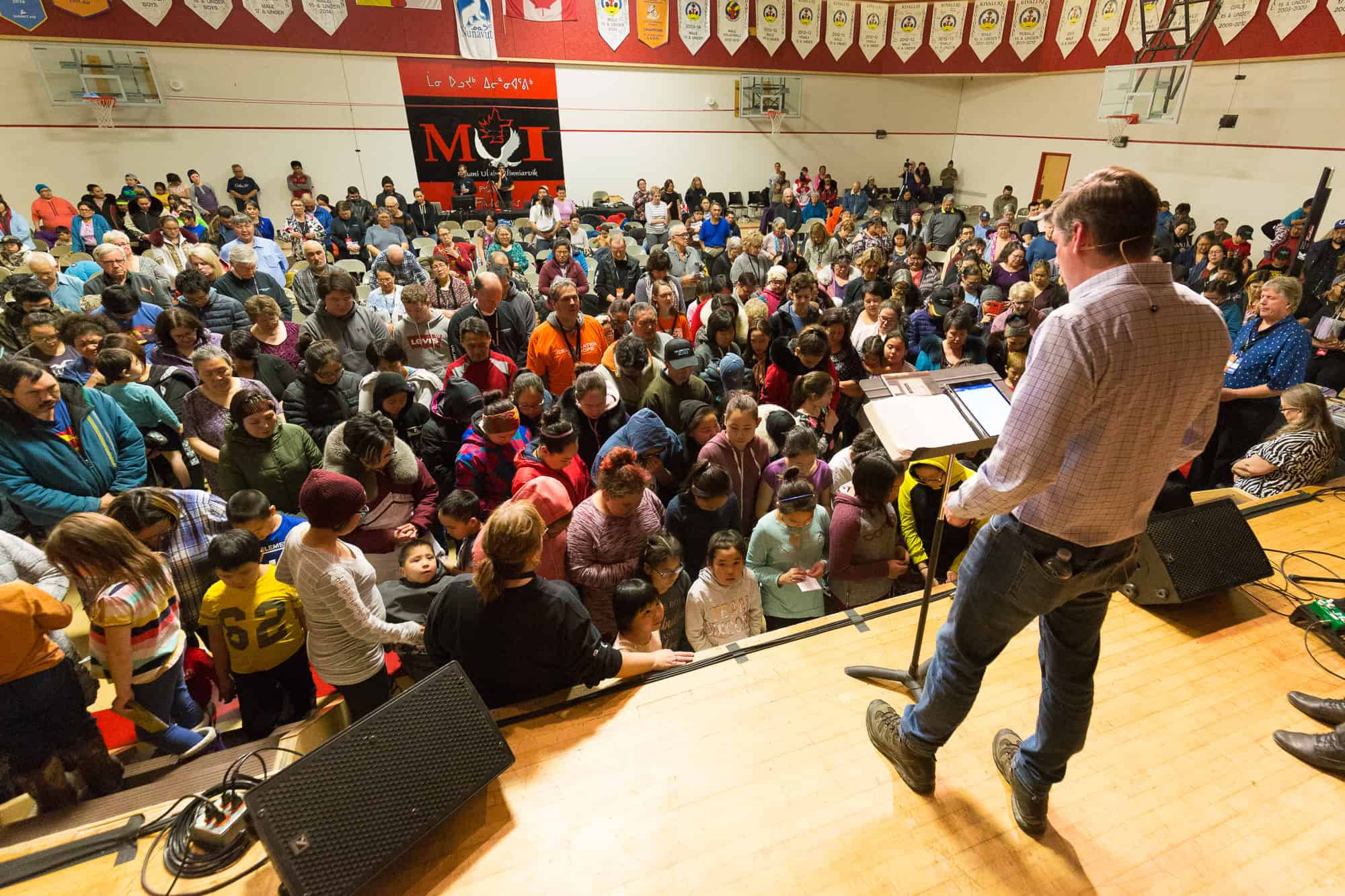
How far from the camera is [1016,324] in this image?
4.58 m

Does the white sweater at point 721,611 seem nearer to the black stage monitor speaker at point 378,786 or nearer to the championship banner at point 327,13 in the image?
the black stage monitor speaker at point 378,786

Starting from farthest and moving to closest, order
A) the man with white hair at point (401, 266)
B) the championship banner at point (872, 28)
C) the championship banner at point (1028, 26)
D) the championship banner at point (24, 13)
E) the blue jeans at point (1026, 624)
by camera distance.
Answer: the championship banner at point (872, 28) < the championship banner at point (1028, 26) < the championship banner at point (24, 13) < the man with white hair at point (401, 266) < the blue jeans at point (1026, 624)

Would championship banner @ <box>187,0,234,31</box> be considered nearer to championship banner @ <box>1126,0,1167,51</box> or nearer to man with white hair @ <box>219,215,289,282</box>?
man with white hair @ <box>219,215,289,282</box>

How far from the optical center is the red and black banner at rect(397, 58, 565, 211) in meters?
12.2

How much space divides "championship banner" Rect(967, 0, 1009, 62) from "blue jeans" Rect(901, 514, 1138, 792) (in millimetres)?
17629

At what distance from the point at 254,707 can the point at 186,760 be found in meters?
0.32

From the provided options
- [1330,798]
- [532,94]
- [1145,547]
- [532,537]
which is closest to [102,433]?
[532,537]

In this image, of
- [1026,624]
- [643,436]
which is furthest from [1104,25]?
[1026,624]

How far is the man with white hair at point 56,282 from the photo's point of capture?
5.05 meters

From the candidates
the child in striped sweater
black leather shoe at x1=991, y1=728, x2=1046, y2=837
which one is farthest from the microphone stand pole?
the child in striped sweater

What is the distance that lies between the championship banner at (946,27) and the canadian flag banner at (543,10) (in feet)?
28.7

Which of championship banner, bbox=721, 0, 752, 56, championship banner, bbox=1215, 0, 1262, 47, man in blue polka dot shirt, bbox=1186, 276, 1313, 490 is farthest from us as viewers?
championship banner, bbox=721, 0, 752, 56

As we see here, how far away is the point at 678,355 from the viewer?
3.85 metres

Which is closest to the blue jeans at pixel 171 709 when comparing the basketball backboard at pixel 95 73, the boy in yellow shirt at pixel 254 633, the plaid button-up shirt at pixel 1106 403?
the boy in yellow shirt at pixel 254 633
